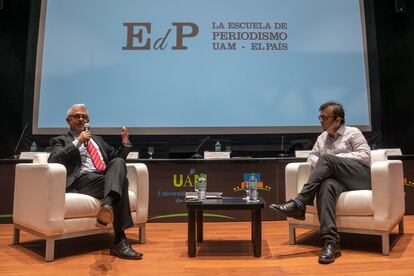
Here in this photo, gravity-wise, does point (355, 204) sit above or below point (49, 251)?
above

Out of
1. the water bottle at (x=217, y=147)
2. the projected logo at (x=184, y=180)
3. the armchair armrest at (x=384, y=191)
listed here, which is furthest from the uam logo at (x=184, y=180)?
the armchair armrest at (x=384, y=191)

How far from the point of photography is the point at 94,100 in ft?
13.7

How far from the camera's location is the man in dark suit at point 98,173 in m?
2.25

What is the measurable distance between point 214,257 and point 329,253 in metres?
A: 0.71

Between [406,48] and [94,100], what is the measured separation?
154 inches

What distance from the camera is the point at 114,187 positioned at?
2248 mm

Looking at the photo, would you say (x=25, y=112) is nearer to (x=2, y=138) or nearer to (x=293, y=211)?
(x=2, y=138)

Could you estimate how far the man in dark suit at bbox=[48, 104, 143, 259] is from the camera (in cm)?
225

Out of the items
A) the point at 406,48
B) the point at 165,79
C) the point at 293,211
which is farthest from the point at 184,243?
the point at 406,48

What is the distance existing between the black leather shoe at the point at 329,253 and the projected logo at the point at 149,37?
2.88m

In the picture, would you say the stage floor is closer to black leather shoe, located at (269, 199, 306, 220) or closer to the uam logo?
black leather shoe, located at (269, 199, 306, 220)

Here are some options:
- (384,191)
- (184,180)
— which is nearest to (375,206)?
(384,191)

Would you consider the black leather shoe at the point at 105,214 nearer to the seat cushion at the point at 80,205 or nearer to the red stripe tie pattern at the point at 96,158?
the seat cushion at the point at 80,205

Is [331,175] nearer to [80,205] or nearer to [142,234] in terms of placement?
[142,234]
